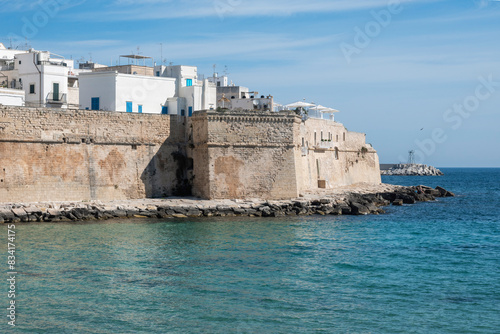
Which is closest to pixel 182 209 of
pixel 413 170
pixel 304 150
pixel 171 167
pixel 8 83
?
pixel 171 167

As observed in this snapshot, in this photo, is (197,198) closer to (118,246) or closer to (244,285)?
(118,246)

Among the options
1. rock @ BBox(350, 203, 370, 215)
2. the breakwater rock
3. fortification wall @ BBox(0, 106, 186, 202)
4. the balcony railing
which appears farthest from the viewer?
the breakwater rock

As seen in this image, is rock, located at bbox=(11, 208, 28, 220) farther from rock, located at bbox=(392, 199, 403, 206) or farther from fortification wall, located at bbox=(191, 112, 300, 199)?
rock, located at bbox=(392, 199, 403, 206)

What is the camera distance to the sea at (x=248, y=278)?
11836 mm

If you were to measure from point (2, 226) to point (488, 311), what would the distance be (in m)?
14.3

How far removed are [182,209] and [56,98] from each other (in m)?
7.35

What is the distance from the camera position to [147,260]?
54.0 feet

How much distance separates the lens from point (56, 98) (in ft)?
88.9

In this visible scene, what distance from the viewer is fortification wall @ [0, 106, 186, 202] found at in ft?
75.6

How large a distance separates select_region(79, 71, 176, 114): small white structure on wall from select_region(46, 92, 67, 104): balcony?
1.40 m

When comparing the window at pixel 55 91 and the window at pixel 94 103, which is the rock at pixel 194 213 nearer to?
the window at pixel 94 103

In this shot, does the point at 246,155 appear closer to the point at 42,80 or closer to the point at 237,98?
the point at 42,80

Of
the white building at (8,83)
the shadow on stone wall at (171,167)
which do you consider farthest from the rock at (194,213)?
the white building at (8,83)

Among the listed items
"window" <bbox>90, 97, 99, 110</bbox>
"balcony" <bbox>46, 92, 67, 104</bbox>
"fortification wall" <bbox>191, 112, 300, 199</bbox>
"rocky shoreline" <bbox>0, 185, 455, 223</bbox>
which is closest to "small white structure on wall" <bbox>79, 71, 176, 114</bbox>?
"window" <bbox>90, 97, 99, 110</bbox>
